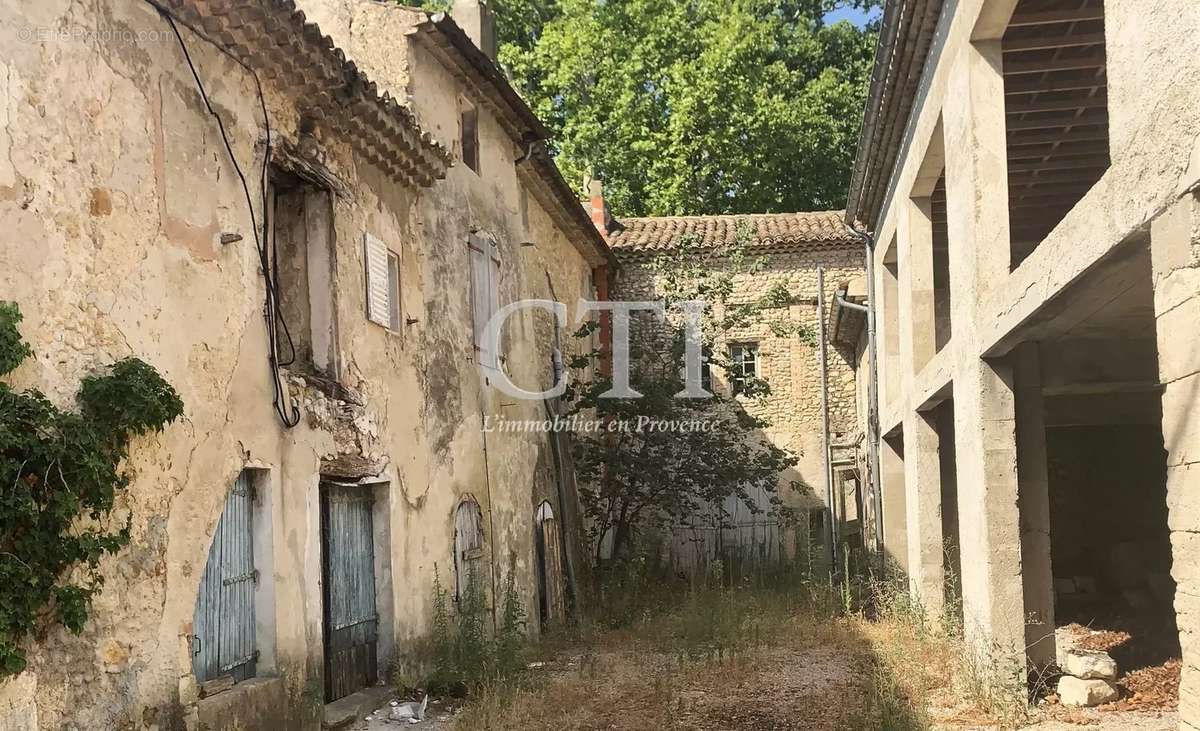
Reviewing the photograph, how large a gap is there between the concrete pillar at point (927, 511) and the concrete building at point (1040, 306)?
0.02 m

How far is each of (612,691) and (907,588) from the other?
5.15m

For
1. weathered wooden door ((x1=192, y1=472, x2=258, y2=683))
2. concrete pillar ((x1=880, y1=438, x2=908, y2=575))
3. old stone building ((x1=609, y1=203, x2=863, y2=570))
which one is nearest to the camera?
weathered wooden door ((x1=192, y1=472, x2=258, y2=683))

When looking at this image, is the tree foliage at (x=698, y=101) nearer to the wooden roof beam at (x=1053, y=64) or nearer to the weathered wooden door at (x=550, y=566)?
the weathered wooden door at (x=550, y=566)

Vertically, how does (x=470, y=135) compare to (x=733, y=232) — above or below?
below

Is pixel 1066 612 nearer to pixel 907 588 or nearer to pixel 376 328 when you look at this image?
pixel 907 588

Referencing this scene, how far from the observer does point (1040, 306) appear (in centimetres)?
644

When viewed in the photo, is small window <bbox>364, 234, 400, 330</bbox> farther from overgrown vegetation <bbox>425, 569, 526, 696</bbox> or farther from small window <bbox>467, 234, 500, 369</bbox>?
overgrown vegetation <bbox>425, 569, 526, 696</bbox>

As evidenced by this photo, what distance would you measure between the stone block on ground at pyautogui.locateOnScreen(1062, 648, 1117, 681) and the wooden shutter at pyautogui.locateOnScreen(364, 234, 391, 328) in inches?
242

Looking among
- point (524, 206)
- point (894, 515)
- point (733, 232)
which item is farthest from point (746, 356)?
point (524, 206)

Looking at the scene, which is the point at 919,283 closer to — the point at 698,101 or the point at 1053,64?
the point at 1053,64

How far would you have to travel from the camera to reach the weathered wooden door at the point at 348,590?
8570 mm

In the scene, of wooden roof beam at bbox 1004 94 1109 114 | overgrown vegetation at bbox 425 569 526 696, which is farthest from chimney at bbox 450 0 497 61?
overgrown vegetation at bbox 425 569 526 696

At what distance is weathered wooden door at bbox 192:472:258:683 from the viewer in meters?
6.75

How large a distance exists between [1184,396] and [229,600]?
5.67 m
